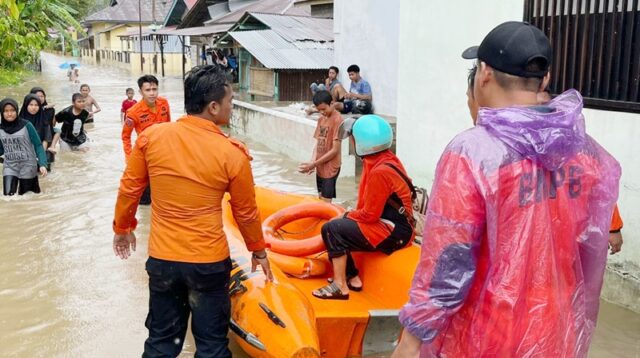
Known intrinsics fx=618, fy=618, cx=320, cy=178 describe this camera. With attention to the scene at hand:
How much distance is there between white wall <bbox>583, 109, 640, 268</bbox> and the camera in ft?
15.6

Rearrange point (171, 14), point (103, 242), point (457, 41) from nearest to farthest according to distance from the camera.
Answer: point (457, 41) < point (103, 242) < point (171, 14)

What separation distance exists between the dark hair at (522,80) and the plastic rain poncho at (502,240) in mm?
68

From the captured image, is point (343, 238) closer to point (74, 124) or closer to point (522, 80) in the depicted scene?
point (522, 80)

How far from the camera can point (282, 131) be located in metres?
12.7

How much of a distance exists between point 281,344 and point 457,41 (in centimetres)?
447

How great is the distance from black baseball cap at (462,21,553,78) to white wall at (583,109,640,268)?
11.5 feet

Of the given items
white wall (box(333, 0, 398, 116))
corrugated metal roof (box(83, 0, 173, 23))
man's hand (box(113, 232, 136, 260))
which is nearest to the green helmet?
man's hand (box(113, 232, 136, 260))

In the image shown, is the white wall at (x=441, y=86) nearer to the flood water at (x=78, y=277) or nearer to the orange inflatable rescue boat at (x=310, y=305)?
the flood water at (x=78, y=277)

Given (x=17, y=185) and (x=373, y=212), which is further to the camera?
(x=17, y=185)

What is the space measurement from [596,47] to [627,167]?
105cm

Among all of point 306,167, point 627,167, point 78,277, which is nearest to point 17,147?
point 78,277

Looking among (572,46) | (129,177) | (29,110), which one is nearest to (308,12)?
(29,110)

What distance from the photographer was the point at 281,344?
134 inches

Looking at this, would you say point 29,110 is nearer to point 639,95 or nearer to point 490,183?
point 639,95
